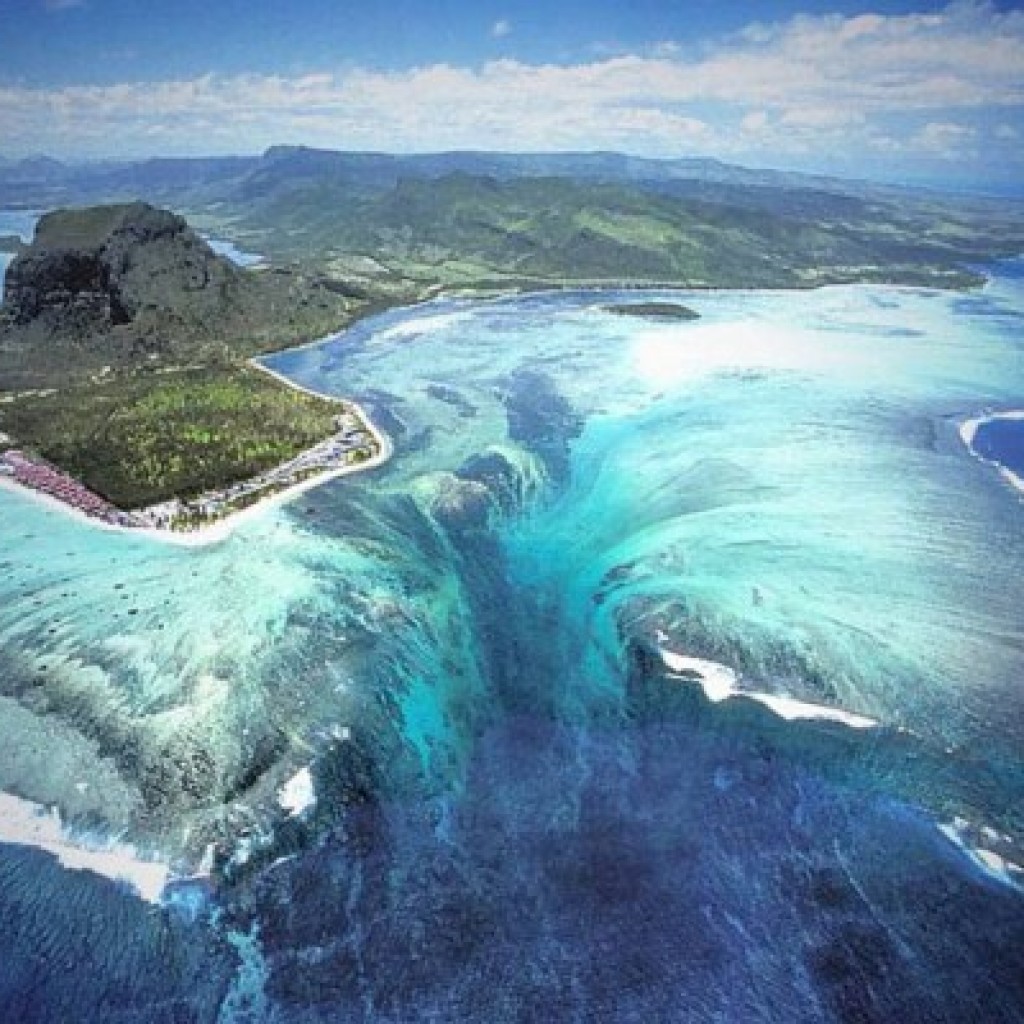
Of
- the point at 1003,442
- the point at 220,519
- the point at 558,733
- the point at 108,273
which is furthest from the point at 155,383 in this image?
the point at 1003,442

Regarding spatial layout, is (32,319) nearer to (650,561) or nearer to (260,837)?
(650,561)

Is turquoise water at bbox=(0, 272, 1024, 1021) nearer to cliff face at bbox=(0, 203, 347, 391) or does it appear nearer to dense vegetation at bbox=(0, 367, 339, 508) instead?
dense vegetation at bbox=(0, 367, 339, 508)

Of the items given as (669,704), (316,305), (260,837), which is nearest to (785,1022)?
(669,704)

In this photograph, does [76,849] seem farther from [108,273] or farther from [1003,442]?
[108,273]

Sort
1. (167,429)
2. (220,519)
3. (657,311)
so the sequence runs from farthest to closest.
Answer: (657,311), (167,429), (220,519)

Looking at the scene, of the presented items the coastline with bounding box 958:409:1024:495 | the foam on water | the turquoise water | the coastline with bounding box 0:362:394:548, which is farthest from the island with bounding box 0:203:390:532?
the coastline with bounding box 958:409:1024:495

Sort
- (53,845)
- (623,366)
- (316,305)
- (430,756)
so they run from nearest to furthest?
1. (53,845)
2. (430,756)
3. (623,366)
4. (316,305)

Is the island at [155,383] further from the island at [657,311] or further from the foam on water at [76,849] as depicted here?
the island at [657,311]
